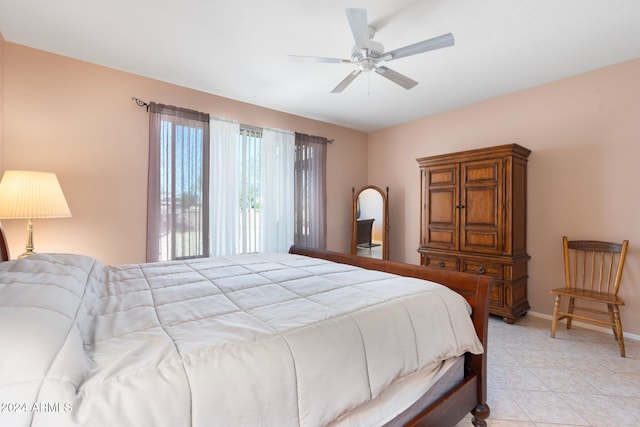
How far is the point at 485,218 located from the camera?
9.97 ft

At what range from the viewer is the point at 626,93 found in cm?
259

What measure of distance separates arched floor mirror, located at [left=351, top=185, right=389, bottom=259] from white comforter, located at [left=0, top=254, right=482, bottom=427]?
2.76 meters

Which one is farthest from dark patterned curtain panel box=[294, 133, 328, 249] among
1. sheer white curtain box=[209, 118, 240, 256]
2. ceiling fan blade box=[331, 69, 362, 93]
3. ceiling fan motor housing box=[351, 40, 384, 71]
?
ceiling fan motor housing box=[351, 40, 384, 71]

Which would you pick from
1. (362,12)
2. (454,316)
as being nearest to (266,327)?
(454,316)

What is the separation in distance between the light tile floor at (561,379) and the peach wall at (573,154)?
59cm

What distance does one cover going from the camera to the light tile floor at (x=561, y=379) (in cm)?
160

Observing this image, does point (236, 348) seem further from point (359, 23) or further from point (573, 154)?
point (573, 154)

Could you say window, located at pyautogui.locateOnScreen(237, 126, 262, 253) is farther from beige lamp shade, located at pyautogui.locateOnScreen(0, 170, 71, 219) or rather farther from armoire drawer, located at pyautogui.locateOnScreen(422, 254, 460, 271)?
armoire drawer, located at pyautogui.locateOnScreen(422, 254, 460, 271)

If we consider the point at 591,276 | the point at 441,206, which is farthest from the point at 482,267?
the point at 591,276

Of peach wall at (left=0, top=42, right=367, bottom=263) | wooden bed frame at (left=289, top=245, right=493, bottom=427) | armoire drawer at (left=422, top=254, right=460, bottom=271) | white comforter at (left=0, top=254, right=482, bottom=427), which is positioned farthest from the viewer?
armoire drawer at (left=422, top=254, right=460, bottom=271)

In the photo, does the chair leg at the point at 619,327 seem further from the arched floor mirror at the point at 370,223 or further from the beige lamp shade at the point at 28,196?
the beige lamp shade at the point at 28,196

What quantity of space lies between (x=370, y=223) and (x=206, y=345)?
12.2 feet

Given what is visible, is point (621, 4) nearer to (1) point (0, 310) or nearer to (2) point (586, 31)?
(2) point (586, 31)

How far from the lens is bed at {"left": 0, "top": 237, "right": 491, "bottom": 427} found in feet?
2.11
